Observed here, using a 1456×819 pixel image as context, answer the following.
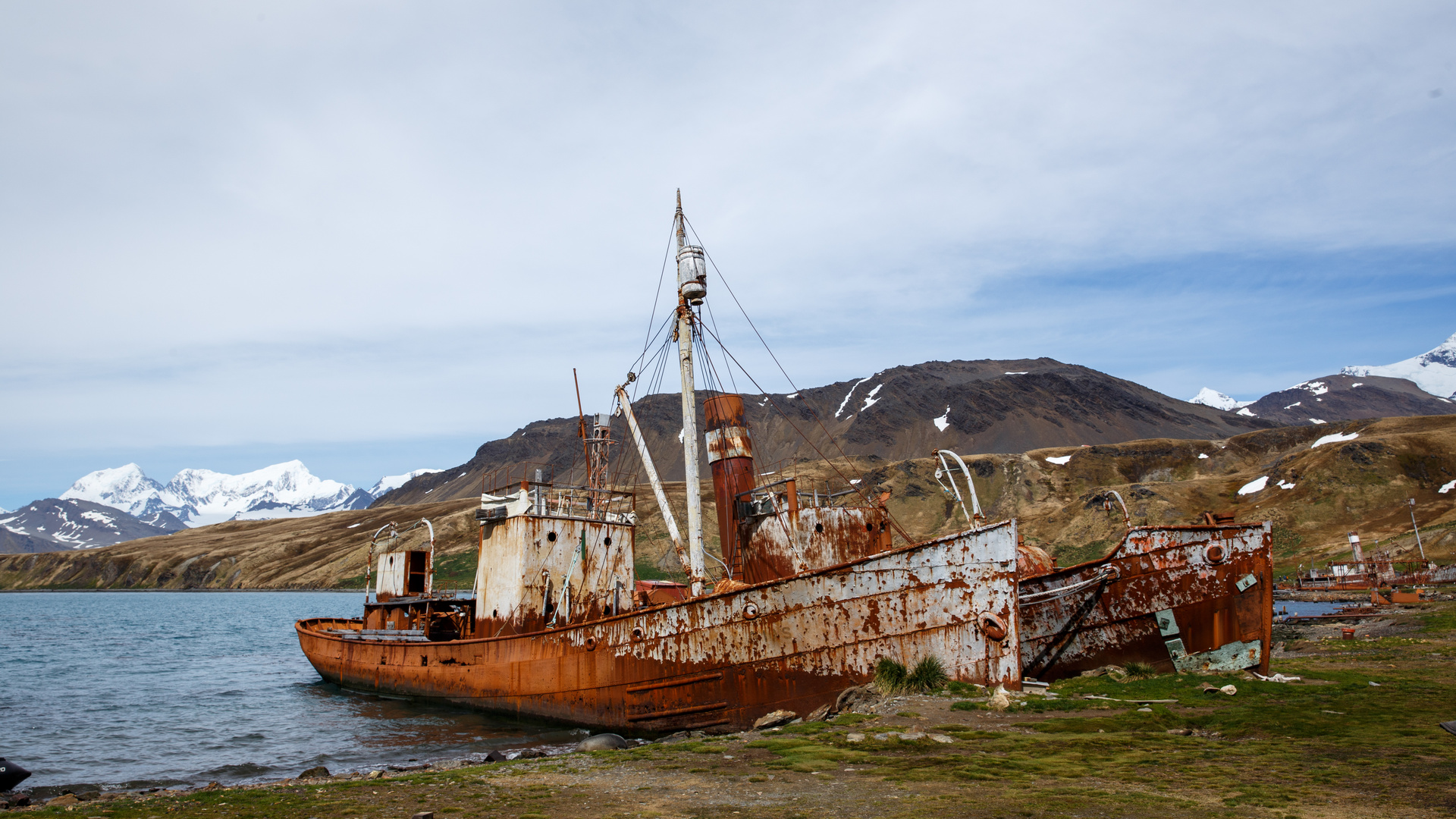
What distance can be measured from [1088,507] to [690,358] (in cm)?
10436

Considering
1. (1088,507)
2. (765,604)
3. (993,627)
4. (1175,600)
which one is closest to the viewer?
(993,627)

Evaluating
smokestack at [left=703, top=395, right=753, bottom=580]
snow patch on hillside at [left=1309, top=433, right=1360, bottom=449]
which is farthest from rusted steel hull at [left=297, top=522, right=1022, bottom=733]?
snow patch on hillside at [left=1309, top=433, right=1360, bottom=449]

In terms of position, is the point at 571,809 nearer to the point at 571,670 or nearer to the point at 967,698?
the point at 967,698

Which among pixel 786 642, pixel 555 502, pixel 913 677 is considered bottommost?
pixel 913 677

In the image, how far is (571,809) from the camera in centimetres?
1023

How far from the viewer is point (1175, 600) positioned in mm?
19781

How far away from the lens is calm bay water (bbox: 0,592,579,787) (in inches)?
818

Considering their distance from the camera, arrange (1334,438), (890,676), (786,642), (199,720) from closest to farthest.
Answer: (890,676) → (786,642) → (199,720) → (1334,438)

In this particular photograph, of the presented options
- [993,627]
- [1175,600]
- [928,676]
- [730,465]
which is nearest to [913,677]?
[928,676]

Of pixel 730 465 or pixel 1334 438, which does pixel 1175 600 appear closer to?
pixel 730 465

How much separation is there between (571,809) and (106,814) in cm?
635

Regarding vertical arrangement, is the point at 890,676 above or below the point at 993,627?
below

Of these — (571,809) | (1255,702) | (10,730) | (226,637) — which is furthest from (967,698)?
(226,637)

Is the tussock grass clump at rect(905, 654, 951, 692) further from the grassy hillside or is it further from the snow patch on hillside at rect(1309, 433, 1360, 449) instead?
the snow patch on hillside at rect(1309, 433, 1360, 449)
